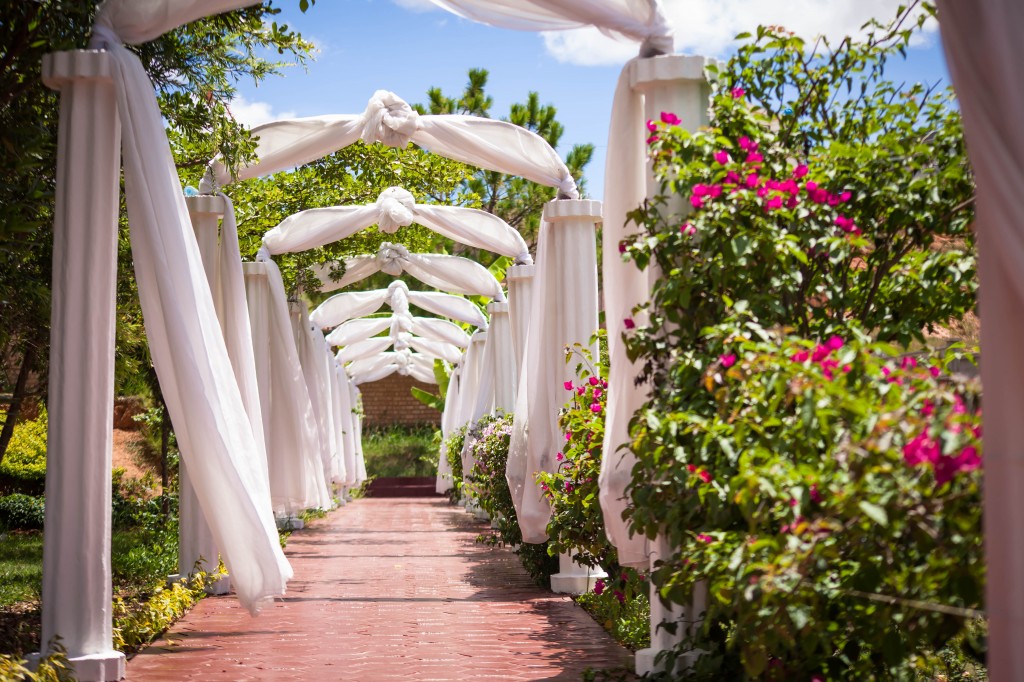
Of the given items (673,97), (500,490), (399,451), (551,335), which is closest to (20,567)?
(500,490)

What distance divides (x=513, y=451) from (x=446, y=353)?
14985 millimetres

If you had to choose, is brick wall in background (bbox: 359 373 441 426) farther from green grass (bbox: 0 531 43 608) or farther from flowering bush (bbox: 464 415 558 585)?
green grass (bbox: 0 531 43 608)

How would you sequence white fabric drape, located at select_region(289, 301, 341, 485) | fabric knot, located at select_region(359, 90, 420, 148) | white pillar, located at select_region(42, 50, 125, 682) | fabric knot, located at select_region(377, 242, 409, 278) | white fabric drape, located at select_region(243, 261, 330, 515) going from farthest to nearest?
fabric knot, located at select_region(377, 242, 409, 278) → white fabric drape, located at select_region(289, 301, 341, 485) → white fabric drape, located at select_region(243, 261, 330, 515) → fabric knot, located at select_region(359, 90, 420, 148) → white pillar, located at select_region(42, 50, 125, 682)

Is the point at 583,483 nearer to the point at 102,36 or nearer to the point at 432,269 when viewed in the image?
the point at 102,36

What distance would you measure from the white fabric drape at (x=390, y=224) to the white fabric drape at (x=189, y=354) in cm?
534

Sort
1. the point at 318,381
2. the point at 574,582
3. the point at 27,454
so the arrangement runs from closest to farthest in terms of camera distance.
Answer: the point at 574,582
the point at 318,381
the point at 27,454

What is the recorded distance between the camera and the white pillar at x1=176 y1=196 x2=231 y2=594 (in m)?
7.25

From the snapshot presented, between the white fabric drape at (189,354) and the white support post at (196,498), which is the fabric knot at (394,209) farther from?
the white fabric drape at (189,354)

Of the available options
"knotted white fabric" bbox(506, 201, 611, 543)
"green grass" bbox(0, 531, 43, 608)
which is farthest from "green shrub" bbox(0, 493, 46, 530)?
"knotted white fabric" bbox(506, 201, 611, 543)

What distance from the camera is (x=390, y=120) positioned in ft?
24.2

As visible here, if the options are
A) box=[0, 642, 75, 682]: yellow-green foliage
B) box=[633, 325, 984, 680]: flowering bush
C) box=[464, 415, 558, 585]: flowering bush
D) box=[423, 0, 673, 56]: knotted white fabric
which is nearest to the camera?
box=[633, 325, 984, 680]: flowering bush

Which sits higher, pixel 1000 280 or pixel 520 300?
pixel 520 300

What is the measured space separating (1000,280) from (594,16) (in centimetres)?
278

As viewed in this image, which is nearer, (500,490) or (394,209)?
(500,490)
